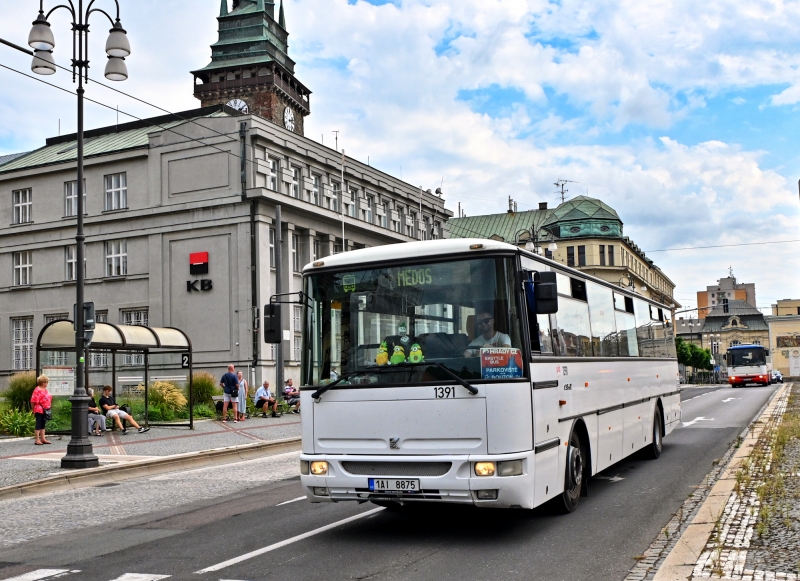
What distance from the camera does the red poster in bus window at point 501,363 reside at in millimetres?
8273

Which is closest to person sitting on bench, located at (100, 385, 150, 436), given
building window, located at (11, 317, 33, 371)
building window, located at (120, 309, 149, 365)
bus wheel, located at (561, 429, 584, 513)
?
bus wheel, located at (561, 429, 584, 513)

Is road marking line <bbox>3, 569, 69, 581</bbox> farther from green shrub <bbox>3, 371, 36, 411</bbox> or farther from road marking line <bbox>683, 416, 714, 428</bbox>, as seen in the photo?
green shrub <bbox>3, 371, 36, 411</bbox>

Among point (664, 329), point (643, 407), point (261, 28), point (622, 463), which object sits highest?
point (261, 28)

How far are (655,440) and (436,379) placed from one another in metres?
8.25

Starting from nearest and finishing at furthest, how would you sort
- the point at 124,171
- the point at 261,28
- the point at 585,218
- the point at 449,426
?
the point at 449,426
the point at 124,171
the point at 261,28
the point at 585,218

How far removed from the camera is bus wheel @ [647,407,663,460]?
49.7 feet

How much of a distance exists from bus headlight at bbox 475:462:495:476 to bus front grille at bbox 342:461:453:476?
25 centimetres

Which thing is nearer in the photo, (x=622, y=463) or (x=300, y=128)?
(x=622, y=463)

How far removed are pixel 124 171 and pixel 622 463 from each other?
39774 millimetres

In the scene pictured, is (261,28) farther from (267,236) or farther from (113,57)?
(113,57)

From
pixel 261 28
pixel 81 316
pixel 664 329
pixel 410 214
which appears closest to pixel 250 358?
pixel 410 214

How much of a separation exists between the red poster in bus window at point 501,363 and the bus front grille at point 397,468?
918mm

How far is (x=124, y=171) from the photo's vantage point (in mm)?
48750

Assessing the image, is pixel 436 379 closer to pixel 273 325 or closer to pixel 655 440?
pixel 273 325
